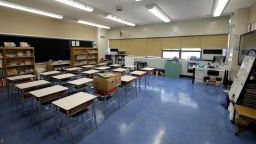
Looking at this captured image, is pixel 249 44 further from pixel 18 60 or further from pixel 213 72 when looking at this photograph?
pixel 18 60

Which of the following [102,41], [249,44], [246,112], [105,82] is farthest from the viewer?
[102,41]

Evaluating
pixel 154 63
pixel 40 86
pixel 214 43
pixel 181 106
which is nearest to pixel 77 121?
pixel 40 86

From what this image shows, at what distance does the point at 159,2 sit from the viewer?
479 cm

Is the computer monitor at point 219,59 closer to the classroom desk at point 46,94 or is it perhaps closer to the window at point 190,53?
the window at point 190,53

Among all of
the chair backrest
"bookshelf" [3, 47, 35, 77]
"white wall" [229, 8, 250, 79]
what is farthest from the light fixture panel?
"bookshelf" [3, 47, 35, 77]

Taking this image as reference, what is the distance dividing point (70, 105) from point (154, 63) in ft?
23.8

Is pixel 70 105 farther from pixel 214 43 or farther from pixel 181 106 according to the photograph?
pixel 214 43

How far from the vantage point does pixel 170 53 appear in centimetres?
884

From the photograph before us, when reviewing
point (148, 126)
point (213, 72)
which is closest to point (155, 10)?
point (213, 72)

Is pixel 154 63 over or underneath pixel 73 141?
over

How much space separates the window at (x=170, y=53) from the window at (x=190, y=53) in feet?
0.98

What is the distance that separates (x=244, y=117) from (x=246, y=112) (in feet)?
0.42

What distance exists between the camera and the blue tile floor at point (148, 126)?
2.58 meters

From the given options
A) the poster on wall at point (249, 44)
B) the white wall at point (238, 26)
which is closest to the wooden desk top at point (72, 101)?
the poster on wall at point (249, 44)
